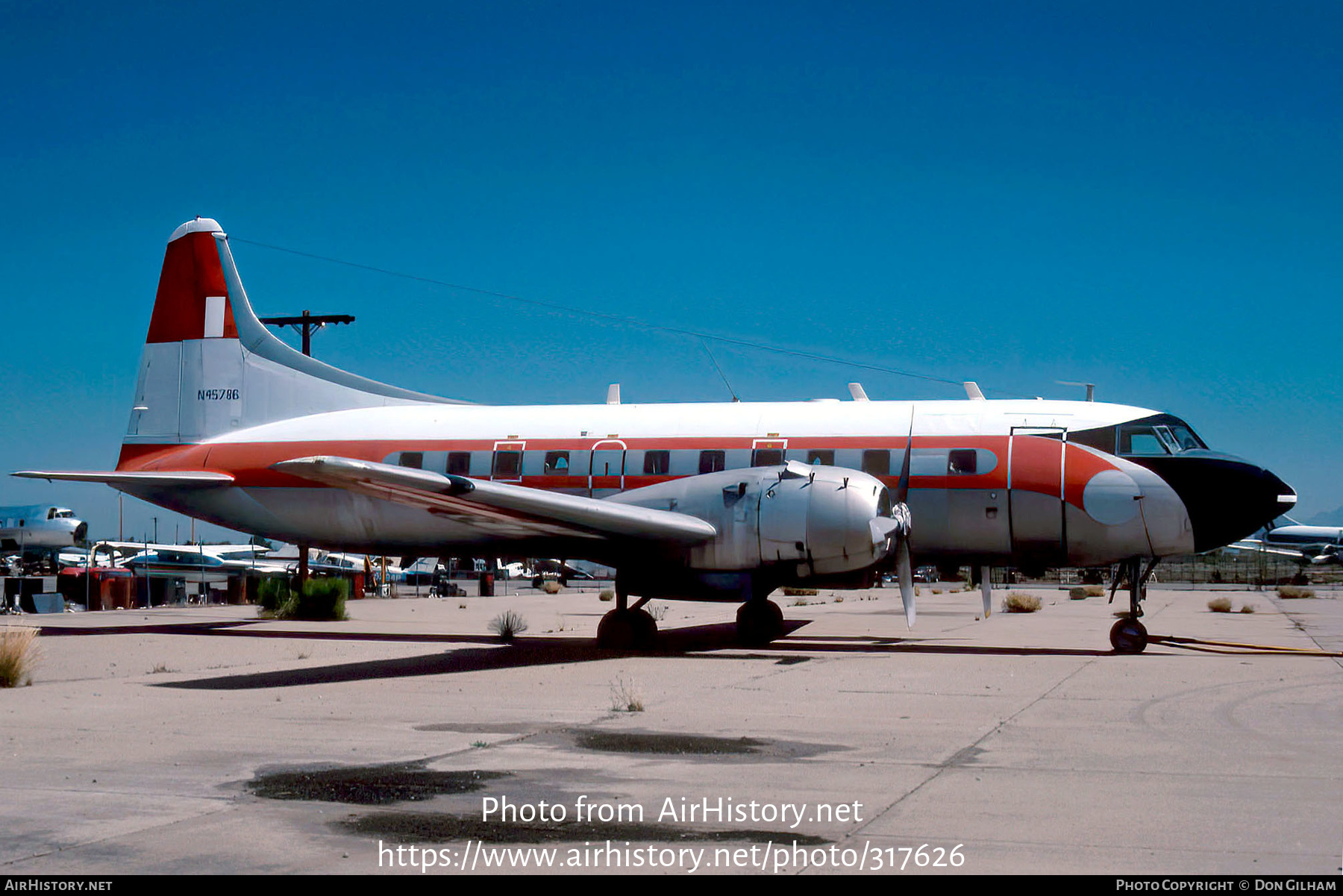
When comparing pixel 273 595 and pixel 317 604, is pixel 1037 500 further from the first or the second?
pixel 273 595

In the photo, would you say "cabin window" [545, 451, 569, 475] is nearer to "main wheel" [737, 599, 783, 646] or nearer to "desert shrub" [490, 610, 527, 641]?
"desert shrub" [490, 610, 527, 641]

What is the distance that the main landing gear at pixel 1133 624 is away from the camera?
16875 millimetres

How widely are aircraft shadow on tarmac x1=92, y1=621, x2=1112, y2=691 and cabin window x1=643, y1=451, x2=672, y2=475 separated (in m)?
2.85

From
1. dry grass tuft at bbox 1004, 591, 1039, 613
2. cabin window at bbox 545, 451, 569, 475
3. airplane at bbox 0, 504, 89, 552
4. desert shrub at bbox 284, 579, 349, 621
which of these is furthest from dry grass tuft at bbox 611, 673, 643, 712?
airplane at bbox 0, 504, 89, 552

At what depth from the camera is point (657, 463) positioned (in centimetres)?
1864

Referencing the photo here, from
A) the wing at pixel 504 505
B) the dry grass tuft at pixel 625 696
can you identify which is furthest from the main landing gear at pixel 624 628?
the dry grass tuft at pixel 625 696

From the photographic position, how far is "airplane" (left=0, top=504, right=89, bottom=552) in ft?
196

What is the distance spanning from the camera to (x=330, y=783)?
302 inches

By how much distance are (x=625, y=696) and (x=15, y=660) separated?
744 cm

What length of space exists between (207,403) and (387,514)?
16.5 feet

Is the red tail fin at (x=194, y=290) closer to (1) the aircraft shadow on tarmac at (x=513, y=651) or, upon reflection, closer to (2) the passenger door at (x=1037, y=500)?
(1) the aircraft shadow on tarmac at (x=513, y=651)

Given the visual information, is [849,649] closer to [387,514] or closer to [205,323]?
[387,514]

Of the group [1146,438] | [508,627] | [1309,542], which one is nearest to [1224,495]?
[1146,438]

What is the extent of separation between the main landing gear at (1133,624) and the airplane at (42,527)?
57.1 meters
